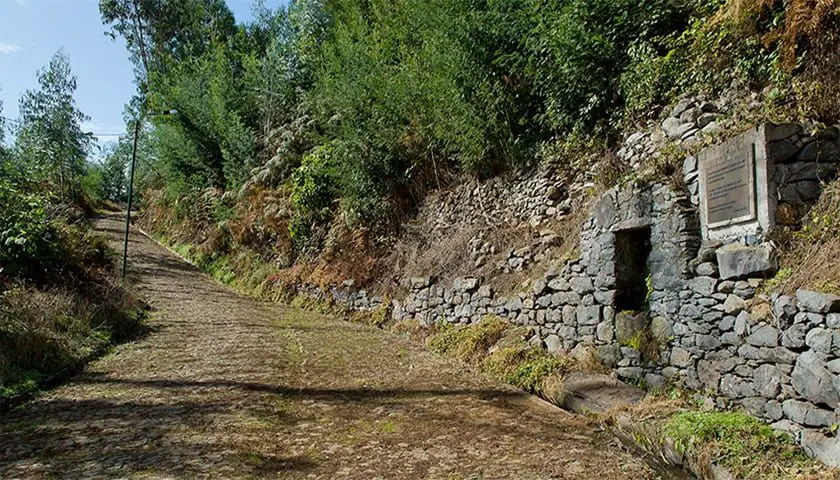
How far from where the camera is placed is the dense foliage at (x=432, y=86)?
6133mm

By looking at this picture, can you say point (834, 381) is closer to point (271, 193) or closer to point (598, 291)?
point (598, 291)

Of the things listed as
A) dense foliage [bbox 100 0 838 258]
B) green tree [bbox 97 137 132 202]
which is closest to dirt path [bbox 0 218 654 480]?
dense foliage [bbox 100 0 838 258]

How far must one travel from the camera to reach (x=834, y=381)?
329 centimetres

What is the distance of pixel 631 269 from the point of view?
6031 mm

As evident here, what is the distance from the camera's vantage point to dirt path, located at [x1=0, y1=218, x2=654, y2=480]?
3955 mm

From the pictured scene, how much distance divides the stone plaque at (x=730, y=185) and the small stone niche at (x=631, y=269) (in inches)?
46.8

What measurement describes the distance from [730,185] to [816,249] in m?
0.91

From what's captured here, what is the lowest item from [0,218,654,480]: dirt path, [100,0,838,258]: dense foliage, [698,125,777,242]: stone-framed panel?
[0,218,654,480]: dirt path

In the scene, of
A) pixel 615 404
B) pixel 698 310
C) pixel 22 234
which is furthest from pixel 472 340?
pixel 22 234

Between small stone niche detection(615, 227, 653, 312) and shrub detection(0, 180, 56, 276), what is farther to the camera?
shrub detection(0, 180, 56, 276)

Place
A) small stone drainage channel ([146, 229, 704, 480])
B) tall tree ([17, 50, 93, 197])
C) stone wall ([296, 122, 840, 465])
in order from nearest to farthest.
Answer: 1. stone wall ([296, 122, 840, 465])
2. small stone drainage channel ([146, 229, 704, 480])
3. tall tree ([17, 50, 93, 197])

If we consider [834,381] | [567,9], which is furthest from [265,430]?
[567,9]

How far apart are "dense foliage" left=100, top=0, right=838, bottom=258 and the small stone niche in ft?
6.46

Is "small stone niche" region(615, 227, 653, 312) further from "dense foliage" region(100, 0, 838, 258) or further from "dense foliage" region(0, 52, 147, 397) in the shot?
"dense foliage" region(0, 52, 147, 397)
